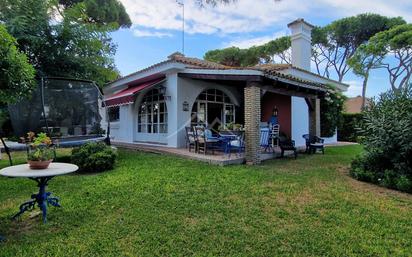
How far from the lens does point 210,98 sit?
19.0 metres

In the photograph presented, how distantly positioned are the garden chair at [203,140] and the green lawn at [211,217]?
12.8ft

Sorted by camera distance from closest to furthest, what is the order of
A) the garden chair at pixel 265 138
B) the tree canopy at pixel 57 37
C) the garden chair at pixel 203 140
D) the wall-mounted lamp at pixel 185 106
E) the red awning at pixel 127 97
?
the tree canopy at pixel 57 37 → the garden chair at pixel 203 140 → the garden chair at pixel 265 138 → the red awning at pixel 127 97 → the wall-mounted lamp at pixel 185 106

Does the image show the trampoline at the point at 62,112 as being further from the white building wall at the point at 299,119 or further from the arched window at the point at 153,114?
the white building wall at the point at 299,119

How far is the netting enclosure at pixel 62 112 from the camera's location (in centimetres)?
1209

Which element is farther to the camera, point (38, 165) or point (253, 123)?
point (253, 123)

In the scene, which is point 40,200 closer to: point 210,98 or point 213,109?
point 210,98

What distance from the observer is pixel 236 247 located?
464 centimetres

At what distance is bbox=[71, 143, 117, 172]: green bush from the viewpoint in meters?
10.8

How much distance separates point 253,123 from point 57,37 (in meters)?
10.2

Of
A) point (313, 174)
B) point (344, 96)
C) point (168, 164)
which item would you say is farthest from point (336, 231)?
point (344, 96)

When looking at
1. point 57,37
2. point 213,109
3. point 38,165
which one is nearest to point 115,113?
point 213,109

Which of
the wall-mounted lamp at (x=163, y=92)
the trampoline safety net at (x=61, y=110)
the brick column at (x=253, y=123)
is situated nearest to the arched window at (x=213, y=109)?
the wall-mounted lamp at (x=163, y=92)

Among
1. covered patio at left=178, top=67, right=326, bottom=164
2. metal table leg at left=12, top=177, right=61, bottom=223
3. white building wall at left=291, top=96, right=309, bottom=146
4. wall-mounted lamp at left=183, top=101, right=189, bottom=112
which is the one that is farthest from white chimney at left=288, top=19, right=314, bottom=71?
metal table leg at left=12, top=177, right=61, bottom=223

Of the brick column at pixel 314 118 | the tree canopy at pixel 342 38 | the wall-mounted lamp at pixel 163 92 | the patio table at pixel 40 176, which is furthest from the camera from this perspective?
the tree canopy at pixel 342 38
